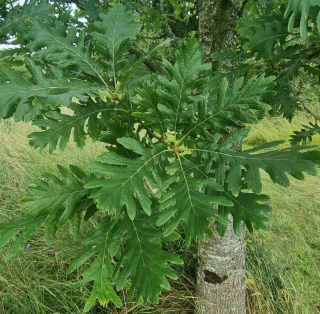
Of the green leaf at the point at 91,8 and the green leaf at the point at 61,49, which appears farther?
the green leaf at the point at 91,8

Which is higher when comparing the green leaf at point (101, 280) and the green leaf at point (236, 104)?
the green leaf at point (236, 104)

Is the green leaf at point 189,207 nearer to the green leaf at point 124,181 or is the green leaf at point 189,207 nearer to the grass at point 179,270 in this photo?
the green leaf at point 124,181

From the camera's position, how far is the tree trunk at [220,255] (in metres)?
1.53

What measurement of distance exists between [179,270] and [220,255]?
2.38ft

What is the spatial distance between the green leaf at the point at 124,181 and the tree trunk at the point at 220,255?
3.22ft

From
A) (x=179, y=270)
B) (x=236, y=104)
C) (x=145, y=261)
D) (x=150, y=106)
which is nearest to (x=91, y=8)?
(x=150, y=106)

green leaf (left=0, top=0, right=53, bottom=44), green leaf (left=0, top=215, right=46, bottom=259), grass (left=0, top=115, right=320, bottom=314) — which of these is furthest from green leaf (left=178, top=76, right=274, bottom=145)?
grass (left=0, top=115, right=320, bottom=314)

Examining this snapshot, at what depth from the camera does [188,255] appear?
2.51 m

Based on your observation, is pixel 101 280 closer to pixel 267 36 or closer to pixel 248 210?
pixel 248 210

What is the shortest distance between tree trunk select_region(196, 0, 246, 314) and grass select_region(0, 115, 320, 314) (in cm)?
26

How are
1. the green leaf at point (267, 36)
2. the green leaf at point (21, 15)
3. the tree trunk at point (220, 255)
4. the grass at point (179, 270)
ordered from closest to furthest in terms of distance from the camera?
the green leaf at point (267, 36)
the green leaf at point (21, 15)
the tree trunk at point (220, 255)
the grass at point (179, 270)

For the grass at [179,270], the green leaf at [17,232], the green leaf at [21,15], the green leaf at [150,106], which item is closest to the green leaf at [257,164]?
the green leaf at [150,106]

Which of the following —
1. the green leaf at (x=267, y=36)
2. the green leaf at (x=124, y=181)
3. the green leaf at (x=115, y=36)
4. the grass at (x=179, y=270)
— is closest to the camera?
the green leaf at (x=124, y=181)

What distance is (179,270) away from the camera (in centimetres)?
237
